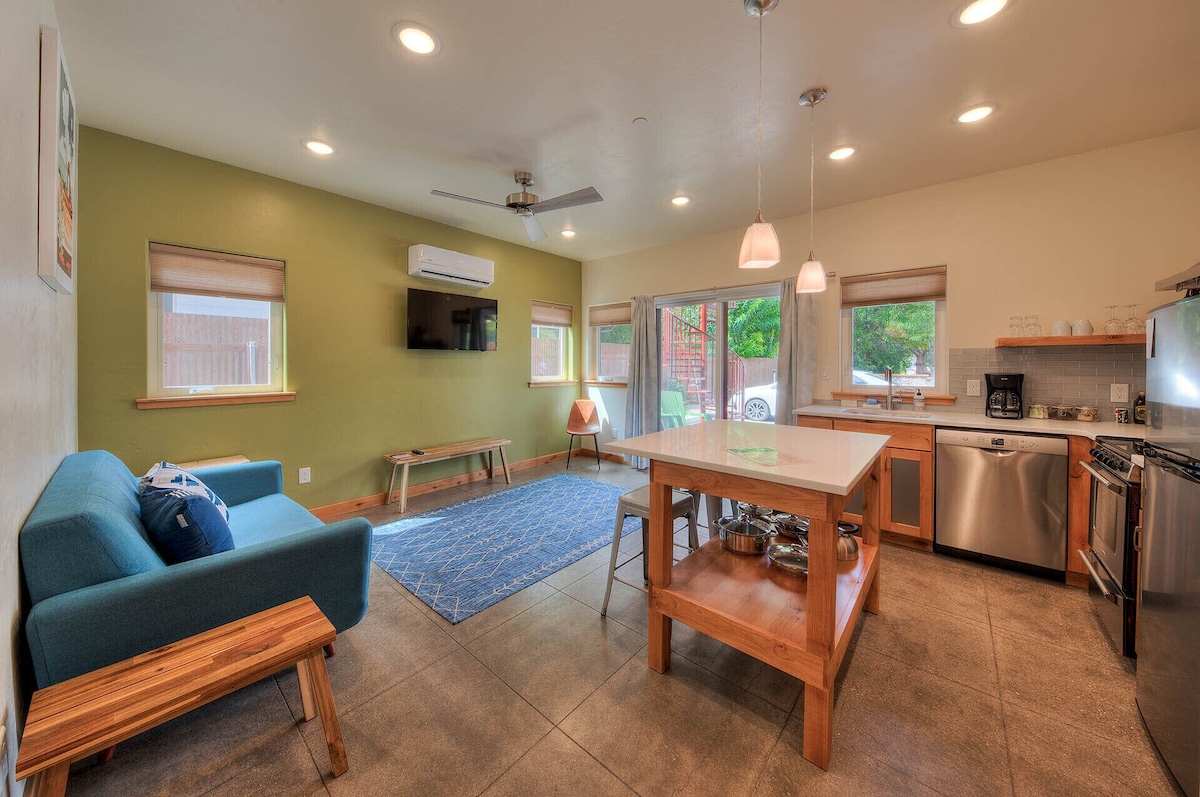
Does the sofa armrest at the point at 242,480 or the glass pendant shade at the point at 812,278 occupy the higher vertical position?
the glass pendant shade at the point at 812,278

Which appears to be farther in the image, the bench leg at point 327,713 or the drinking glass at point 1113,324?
the drinking glass at point 1113,324

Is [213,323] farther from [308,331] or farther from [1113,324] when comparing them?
[1113,324]

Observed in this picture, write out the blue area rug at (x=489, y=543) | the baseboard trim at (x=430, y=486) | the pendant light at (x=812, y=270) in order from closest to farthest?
1. the pendant light at (x=812, y=270)
2. the blue area rug at (x=489, y=543)
3. the baseboard trim at (x=430, y=486)

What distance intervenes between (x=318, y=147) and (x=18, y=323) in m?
2.17

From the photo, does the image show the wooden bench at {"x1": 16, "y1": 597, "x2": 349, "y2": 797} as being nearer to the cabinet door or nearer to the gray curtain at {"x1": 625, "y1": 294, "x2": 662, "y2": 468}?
the cabinet door

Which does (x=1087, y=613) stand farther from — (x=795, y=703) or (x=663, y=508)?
(x=663, y=508)

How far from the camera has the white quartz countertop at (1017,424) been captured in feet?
7.84

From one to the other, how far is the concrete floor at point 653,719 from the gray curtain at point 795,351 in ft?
6.80

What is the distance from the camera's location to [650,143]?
2.77m

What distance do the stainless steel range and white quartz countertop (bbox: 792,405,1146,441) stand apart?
17 cm

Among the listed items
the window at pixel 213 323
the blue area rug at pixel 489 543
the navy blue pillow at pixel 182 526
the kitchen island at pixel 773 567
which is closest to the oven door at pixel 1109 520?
the kitchen island at pixel 773 567

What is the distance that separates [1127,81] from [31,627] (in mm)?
4711

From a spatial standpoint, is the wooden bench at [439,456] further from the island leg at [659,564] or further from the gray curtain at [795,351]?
the gray curtain at [795,351]

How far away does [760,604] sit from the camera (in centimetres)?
168
